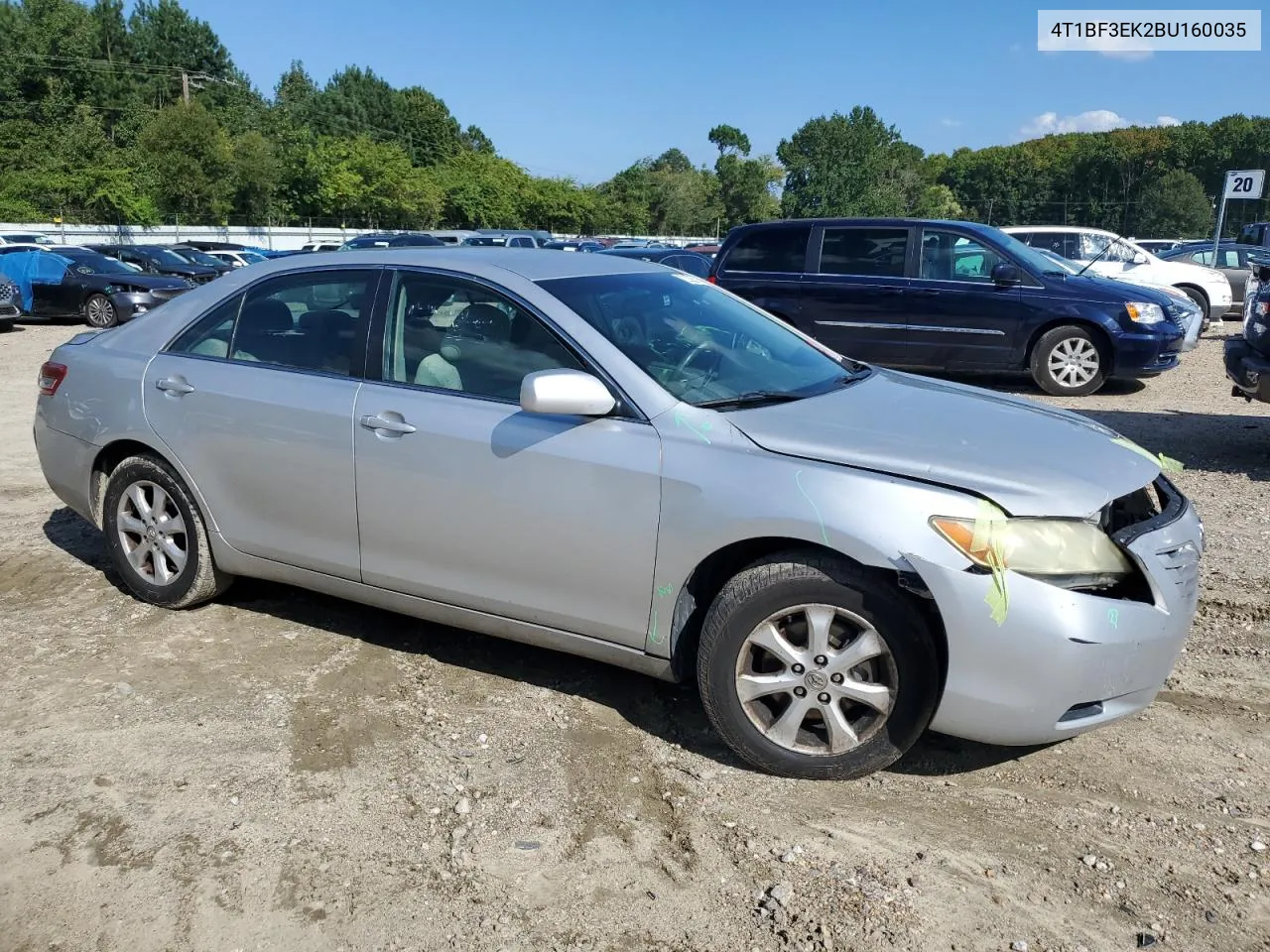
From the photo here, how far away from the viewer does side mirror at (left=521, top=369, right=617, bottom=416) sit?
339 cm

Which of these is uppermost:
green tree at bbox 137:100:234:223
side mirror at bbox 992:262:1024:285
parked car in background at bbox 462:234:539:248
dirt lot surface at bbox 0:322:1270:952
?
green tree at bbox 137:100:234:223

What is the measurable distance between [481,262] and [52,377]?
240cm

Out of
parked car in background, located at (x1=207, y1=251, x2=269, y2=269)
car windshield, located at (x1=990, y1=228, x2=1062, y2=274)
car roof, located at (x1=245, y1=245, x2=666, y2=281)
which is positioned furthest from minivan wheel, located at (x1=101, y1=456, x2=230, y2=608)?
parked car in background, located at (x1=207, y1=251, x2=269, y2=269)

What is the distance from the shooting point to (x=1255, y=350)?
24.1 feet

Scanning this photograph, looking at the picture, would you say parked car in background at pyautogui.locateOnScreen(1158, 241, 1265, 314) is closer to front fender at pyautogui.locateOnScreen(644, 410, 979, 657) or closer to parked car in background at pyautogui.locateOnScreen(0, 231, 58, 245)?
front fender at pyautogui.locateOnScreen(644, 410, 979, 657)

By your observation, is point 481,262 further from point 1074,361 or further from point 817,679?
point 1074,361

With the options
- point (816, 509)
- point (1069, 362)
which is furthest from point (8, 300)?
point (816, 509)

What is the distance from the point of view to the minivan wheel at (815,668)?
311 centimetres

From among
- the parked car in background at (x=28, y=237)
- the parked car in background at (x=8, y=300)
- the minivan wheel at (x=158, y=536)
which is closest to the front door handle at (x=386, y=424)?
the minivan wheel at (x=158, y=536)

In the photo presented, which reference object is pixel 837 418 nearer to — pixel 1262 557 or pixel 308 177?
pixel 1262 557

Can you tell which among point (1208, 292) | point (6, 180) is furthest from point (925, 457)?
point (6, 180)

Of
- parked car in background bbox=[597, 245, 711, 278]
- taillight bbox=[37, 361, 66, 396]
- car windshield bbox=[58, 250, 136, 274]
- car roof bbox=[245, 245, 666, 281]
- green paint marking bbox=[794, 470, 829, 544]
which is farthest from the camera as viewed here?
car windshield bbox=[58, 250, 136, 274]

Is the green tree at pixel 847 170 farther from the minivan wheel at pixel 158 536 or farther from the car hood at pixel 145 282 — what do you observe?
A: the minivan wheel at pixel 158 536

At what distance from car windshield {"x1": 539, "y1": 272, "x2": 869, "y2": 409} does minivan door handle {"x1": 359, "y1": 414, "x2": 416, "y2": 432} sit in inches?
28.5
